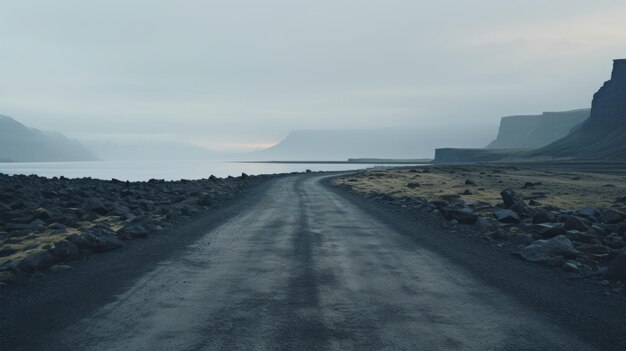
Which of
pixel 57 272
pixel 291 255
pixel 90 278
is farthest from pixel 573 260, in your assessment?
pixel 57 272

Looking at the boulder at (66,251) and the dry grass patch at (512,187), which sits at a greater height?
the boulder at (66,251)

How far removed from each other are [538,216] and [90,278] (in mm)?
15299

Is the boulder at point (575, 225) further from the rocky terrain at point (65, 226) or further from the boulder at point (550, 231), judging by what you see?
the rocky terrain at point (65, 226)

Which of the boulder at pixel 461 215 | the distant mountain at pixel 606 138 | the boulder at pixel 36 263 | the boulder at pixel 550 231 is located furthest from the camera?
the distant mountain at pixel 606 138

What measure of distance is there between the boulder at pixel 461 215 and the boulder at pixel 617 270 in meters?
8.10

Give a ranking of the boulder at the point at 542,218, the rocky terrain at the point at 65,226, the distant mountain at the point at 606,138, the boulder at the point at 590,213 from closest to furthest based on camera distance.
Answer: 1. the rocky terrain at the point at 65,226
2. the boulder at the point at 542,218
3. the boulder at the point at 590,213
4. the distant mountain at the point at 606,138

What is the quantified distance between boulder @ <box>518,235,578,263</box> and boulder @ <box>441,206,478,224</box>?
5.61m

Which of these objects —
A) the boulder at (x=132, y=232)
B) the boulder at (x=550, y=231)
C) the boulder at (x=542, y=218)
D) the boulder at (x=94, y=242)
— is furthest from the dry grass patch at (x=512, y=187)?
the boulder at (x=94, y=242)

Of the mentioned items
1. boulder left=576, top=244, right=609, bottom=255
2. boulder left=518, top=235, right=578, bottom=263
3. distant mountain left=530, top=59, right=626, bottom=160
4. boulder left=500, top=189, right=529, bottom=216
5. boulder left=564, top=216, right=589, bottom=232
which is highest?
distant mountain left=530, top=59, right=626, bottom=160

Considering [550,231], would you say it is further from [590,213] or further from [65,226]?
[65,226]

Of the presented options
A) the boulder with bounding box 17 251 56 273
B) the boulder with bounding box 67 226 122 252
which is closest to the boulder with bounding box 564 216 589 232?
the boulder with bounding box 67 226 122 252

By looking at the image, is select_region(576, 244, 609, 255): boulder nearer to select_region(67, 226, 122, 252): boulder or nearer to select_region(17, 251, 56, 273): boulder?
select_region(67, 226, 122, 252): boulder

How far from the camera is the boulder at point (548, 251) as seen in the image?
11682 mm

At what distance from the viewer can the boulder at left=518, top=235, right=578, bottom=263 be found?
1168cm
